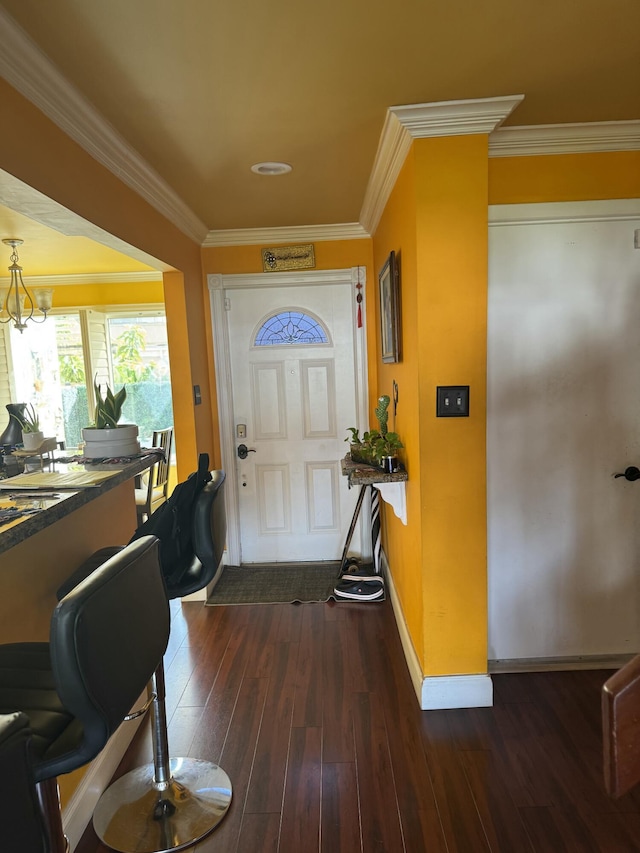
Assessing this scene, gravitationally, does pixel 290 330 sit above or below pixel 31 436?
above

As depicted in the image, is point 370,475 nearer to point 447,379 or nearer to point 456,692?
point 447,379

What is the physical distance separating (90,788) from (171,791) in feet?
0.86

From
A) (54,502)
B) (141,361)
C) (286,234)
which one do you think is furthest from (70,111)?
(141,361)

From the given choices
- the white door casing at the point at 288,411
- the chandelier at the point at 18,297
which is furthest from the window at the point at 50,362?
the white door casing at the point at 288,411

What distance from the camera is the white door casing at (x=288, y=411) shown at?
3.66 metres

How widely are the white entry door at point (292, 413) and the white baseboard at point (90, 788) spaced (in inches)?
74.2

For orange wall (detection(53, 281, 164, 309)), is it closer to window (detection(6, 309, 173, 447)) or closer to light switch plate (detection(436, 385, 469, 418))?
window (detection(6, 309, 173, 447))

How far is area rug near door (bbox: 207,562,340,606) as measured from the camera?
332cm

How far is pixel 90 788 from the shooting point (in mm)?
1751

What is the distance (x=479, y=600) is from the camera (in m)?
2.17

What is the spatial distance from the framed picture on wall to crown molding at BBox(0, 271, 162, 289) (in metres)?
2.65

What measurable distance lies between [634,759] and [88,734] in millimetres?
916

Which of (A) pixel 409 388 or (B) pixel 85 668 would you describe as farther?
(A) pixel 409 388

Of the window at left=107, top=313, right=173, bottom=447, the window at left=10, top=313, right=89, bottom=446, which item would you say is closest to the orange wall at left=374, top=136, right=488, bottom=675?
the window at left=107, top=313, right=173, bottom=447
